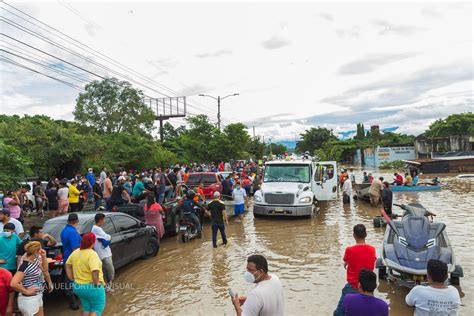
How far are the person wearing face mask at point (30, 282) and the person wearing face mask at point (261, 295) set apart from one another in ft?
10.7

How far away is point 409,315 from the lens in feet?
18.8

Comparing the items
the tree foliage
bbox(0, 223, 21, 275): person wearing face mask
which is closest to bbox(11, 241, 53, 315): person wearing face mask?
bbox(0, 223, 21, 275): person wearing face mask

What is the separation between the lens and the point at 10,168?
47.9ft

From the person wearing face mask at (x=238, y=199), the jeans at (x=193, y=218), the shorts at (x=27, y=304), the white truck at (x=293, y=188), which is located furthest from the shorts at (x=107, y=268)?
the person wearing face mask at (x=238, y=199)

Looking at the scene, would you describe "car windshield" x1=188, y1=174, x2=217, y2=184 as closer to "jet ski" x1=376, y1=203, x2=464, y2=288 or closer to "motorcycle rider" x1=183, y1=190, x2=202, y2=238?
"motorcycle rider" x1=183, y1=190, x2=202, y2=238

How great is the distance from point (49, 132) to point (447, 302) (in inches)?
901

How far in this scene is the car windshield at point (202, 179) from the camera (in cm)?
1578

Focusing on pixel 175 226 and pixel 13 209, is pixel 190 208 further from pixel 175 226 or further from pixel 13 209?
pixel 13 209

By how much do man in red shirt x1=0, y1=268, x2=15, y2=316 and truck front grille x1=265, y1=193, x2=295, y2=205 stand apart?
980cm

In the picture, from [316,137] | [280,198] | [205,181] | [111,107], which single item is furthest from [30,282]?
[316,137]

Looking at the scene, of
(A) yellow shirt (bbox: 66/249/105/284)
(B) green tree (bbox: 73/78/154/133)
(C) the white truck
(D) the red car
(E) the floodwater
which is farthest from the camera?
(B) green tree (bbox: 73/78/154/133)

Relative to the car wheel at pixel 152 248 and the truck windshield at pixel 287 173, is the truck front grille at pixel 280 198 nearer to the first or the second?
the truck windshield at pixel 287 173

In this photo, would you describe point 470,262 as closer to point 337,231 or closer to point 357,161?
point 337,231

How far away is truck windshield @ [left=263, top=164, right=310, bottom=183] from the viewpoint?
1502 cm
